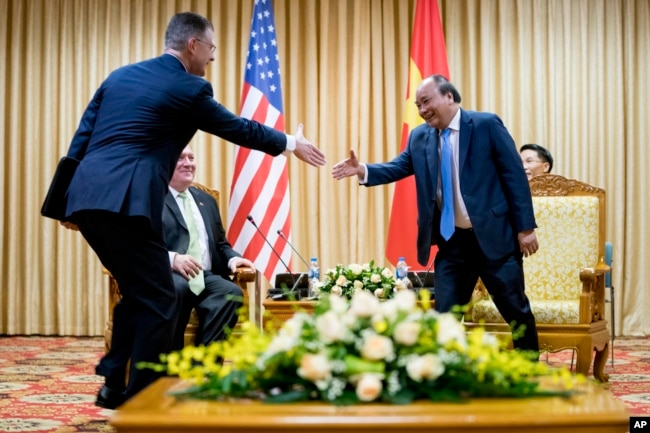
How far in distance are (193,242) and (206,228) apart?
0.58ft

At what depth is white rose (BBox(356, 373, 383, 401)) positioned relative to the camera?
5.37 feet

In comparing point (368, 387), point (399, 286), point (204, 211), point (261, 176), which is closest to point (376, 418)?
point (368, 387)

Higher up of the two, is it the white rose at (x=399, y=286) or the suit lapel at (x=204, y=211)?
the suit lapel at (x=204, y=211)

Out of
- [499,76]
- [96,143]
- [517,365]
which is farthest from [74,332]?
[517,365]

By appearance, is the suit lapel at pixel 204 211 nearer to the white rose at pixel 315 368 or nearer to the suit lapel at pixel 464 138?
the suit lapel at pixel 464 138

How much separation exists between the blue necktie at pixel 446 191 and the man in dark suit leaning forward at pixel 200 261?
1082mm

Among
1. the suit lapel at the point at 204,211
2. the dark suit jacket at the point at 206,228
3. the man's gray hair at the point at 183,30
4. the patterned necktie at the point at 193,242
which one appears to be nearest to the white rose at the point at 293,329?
the man's gray hair at the point at 183,30

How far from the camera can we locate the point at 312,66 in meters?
7.79

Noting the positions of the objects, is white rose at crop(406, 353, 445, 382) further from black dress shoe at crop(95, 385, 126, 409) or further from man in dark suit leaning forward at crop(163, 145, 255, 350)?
man in dark suit leaning forward at crop(163, 145, 255, 350)

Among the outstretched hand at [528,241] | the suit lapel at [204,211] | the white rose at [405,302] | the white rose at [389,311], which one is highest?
the suit lapel at [204,211]

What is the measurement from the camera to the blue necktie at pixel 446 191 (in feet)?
13.7

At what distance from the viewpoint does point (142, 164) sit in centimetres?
332

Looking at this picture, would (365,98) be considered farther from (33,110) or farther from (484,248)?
(484,248)

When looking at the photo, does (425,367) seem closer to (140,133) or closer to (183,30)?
(140,133)
